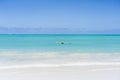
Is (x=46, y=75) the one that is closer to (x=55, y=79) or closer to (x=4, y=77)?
(x=55, y=79)

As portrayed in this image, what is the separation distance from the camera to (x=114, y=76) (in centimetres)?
309

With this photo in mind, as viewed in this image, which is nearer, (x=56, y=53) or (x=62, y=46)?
(x=56, y=53)

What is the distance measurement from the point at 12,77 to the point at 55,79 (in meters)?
0.50

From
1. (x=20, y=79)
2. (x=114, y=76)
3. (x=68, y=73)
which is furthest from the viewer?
(x=68, y=73)

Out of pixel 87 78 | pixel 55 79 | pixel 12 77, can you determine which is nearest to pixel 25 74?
pixel 12 77

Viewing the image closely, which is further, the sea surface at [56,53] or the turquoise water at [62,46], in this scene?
the turquoise water at [62,46]

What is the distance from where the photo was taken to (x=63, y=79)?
9.56 feet

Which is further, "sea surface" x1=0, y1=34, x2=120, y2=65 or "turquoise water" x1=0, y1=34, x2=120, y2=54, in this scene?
"turquoise water" x1=0, y1=34, x2=120, y2=54

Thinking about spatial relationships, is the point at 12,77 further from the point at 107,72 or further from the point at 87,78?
the point at 107,72

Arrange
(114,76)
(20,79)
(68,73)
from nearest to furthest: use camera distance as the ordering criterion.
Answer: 1. (20,79)
2. (114,76)
3. (68,73)

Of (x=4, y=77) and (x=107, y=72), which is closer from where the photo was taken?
(x=4, y=77)

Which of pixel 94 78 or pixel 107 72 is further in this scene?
pixel 107 72

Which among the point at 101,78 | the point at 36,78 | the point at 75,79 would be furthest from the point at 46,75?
the point at 101,78

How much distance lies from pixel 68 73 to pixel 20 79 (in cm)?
67
